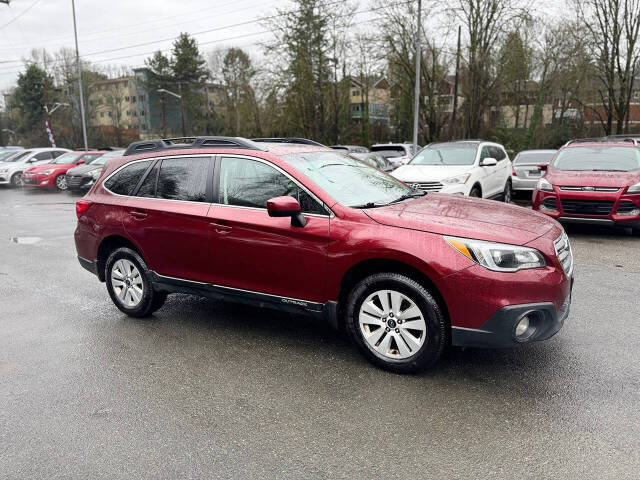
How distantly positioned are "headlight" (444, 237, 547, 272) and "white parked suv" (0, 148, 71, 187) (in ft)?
74.5

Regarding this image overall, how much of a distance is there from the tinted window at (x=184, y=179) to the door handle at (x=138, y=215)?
0.76ft

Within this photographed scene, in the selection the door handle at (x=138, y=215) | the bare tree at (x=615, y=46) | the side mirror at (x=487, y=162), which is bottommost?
the door handle at (x=138, y=215)

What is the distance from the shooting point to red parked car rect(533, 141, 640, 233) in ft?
26.3

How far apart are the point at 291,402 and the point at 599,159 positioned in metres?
8.27

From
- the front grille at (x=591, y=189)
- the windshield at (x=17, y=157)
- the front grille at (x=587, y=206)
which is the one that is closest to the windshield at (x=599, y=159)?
the front grille at (x=591, y=189)

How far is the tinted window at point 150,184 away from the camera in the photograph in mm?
4922

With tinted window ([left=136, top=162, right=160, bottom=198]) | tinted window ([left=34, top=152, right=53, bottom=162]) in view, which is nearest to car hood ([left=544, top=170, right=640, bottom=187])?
tinted window ([left=136, top=162, right=160, bottom=198])

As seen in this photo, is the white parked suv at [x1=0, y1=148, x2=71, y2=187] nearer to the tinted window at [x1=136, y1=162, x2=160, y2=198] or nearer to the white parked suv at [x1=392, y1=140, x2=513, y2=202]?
the white parked suv at [x1=392, y1=140, x2=513, y2=202]

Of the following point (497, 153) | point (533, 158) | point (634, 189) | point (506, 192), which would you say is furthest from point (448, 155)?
point (533, 158)

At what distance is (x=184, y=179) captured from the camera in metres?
4.71

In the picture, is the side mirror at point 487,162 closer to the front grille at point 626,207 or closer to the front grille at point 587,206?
the front grille at point 587,206

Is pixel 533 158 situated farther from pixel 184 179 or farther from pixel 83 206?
pixel 83 206

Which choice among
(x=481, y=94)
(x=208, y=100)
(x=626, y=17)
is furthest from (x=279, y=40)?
(x=208, y=100)

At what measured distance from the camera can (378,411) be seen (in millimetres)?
3227
